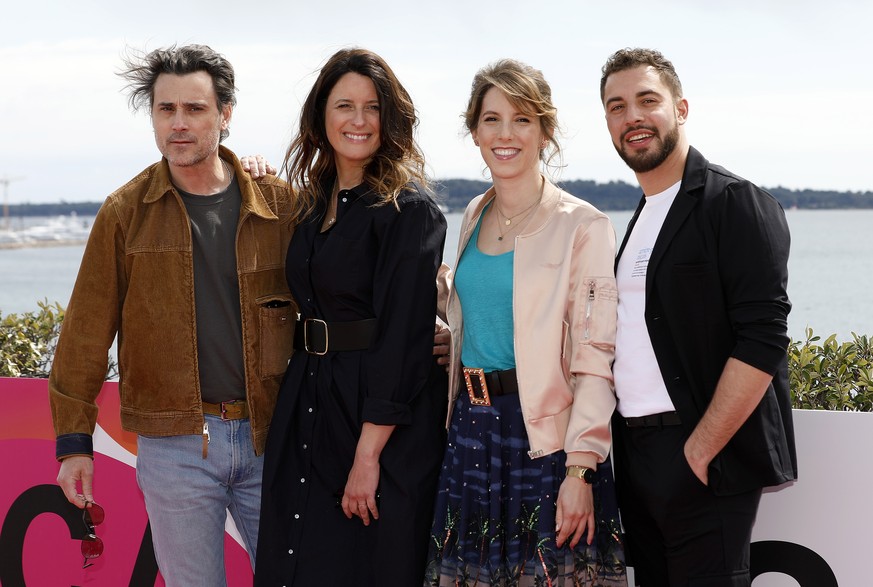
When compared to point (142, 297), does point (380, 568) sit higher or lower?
lower

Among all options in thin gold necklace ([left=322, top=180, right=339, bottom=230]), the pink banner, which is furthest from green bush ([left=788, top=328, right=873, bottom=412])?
the pink banner

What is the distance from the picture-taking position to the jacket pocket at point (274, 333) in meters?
2.77

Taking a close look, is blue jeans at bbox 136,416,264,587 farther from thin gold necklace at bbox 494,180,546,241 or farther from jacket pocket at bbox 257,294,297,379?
thin gold necklace at bbox 494,180,546,241

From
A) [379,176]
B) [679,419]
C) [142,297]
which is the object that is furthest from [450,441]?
[142,297]

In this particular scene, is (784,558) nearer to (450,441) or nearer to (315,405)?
(450,441)

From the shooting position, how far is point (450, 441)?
8.43ft

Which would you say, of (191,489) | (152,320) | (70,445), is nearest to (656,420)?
(191,489)

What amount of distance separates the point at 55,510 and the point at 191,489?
1.14 m

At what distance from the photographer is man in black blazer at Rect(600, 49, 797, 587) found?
2279 mm

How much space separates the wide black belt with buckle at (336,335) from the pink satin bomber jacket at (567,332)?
470 millimetres

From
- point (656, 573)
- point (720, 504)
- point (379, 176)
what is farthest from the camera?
point (379, 176)

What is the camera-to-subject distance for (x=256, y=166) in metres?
3.01

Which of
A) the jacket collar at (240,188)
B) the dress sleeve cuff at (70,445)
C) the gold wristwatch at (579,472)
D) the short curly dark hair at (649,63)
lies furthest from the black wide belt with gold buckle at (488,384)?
the dress sleeve cuff at (70,445)

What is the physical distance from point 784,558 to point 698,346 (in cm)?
101
